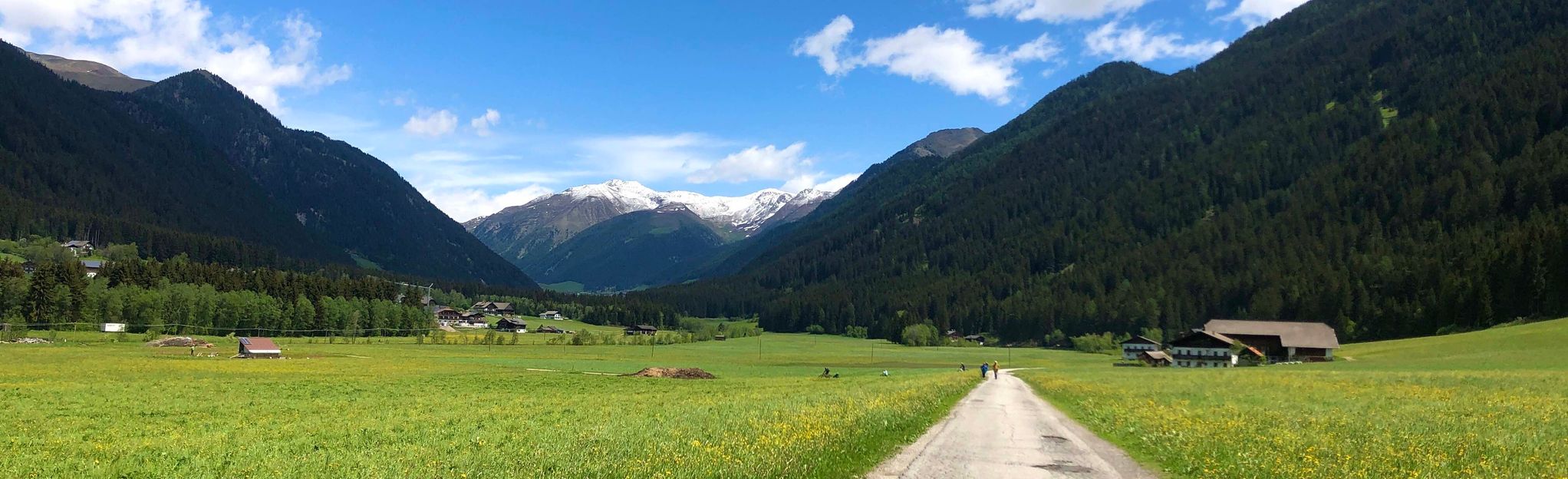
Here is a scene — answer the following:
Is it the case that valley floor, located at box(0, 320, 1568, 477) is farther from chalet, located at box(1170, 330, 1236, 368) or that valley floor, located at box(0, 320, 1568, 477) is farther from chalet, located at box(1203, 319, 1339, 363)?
chalet, located at box(1170, 330, 1236, 368)

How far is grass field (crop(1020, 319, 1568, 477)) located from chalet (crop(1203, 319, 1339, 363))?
161 feet

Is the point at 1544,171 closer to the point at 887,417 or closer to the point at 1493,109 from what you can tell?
the point at 1493,109

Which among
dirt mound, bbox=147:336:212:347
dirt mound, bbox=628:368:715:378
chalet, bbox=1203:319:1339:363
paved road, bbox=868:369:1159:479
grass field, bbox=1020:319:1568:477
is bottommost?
dirt mound, bbox=628:368:715:378

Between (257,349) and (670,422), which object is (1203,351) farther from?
(257,349)

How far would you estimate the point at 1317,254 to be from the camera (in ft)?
572

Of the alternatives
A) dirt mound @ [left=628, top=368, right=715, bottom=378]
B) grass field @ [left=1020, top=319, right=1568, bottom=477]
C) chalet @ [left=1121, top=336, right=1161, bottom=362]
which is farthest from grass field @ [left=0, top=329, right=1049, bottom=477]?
chalet @ [left=1121, top=336, right=1161, bottom=362]

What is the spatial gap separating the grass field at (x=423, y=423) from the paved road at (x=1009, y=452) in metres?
1.12

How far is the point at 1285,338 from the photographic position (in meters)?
116

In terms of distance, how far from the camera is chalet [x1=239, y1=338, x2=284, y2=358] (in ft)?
277

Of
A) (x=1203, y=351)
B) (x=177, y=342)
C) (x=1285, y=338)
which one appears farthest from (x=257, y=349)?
(x=1285, y=338)

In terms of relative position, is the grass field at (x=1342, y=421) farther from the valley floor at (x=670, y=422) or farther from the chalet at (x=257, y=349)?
the chalet at (x=257, y=349)

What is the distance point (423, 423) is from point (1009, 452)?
19.6m

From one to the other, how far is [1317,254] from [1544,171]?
40126 millimetres

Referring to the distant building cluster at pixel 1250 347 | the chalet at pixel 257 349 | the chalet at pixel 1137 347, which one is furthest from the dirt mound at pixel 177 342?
the chalet at pixel 1137 347
